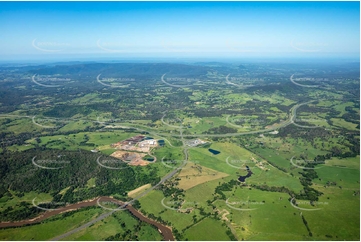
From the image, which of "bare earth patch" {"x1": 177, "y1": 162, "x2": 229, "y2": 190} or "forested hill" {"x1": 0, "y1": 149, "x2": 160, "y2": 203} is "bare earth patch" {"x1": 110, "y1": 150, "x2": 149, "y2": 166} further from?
"bare earth patch" {"x1": 177, "y1": 162, "x2": 229, "y2": 190}

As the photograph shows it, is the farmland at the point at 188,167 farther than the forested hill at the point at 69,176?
No

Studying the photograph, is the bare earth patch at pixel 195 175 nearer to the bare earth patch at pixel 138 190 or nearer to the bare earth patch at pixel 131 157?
the bare earth patch at pixel 138 190

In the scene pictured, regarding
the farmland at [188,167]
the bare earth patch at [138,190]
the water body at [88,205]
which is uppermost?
the farmland at [188,167]

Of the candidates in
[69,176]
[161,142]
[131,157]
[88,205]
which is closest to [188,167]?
[131,157]

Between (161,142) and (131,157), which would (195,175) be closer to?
(131,157)

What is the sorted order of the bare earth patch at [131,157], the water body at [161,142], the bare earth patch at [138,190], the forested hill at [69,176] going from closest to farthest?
the bare earth patch at [138,190], the forested hill at [69,176], the bare earth patch at [131,157], the water body at [161,142]

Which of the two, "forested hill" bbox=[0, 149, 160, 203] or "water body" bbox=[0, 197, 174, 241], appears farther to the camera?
"forested hill" bbox=[0, 149, 160, 203]

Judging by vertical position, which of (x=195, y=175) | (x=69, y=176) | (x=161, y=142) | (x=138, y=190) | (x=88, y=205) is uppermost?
(x=161, y=142)

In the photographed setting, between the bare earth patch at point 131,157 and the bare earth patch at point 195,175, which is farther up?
the bare earth patch at point 131,157

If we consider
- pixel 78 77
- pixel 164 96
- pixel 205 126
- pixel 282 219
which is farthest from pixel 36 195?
pixel 78 77

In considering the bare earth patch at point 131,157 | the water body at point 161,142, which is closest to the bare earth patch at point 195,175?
the bare earth patch at point 131,157

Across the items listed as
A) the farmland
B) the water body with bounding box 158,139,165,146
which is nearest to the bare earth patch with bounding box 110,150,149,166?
the farmland

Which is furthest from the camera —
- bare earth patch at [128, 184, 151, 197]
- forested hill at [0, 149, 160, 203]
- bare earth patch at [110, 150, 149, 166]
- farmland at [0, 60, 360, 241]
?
bare earth patch at [110, 150, 149, 166]
